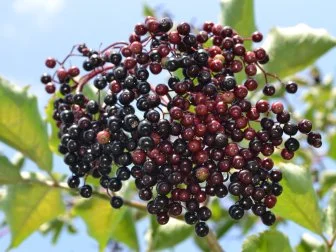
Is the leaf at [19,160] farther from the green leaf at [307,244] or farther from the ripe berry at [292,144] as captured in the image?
the ripe berry at [292,144]

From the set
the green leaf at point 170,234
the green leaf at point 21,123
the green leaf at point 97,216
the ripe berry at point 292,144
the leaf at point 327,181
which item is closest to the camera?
the ripe berry at point 292,144

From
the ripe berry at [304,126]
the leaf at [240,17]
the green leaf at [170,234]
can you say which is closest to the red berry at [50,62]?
the leaf at [240,17]

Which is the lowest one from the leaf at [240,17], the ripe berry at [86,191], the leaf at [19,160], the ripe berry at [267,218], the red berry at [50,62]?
the leaf at [19,160]

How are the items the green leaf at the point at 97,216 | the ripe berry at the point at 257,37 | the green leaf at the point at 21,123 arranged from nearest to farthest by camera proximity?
the ripe berry at the point at 257,37 < the green leaf at the point at 21,123 < the green leaf at the point at 97,216

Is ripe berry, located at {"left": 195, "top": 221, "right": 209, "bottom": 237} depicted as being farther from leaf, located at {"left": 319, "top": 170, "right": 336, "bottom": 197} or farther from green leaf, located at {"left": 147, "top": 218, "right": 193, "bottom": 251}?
leaf, located at {"left": 319, "top": 170, "right": 336, "bottom": 197}

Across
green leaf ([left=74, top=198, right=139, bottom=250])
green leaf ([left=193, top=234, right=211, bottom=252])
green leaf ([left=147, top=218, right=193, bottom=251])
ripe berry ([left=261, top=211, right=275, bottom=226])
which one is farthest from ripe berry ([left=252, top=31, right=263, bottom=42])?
green leaf ([left=193, top=234, right=211, bottom=252])

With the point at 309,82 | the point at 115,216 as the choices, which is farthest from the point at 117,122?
the point at 309,82

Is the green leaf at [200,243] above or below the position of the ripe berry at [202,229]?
below
